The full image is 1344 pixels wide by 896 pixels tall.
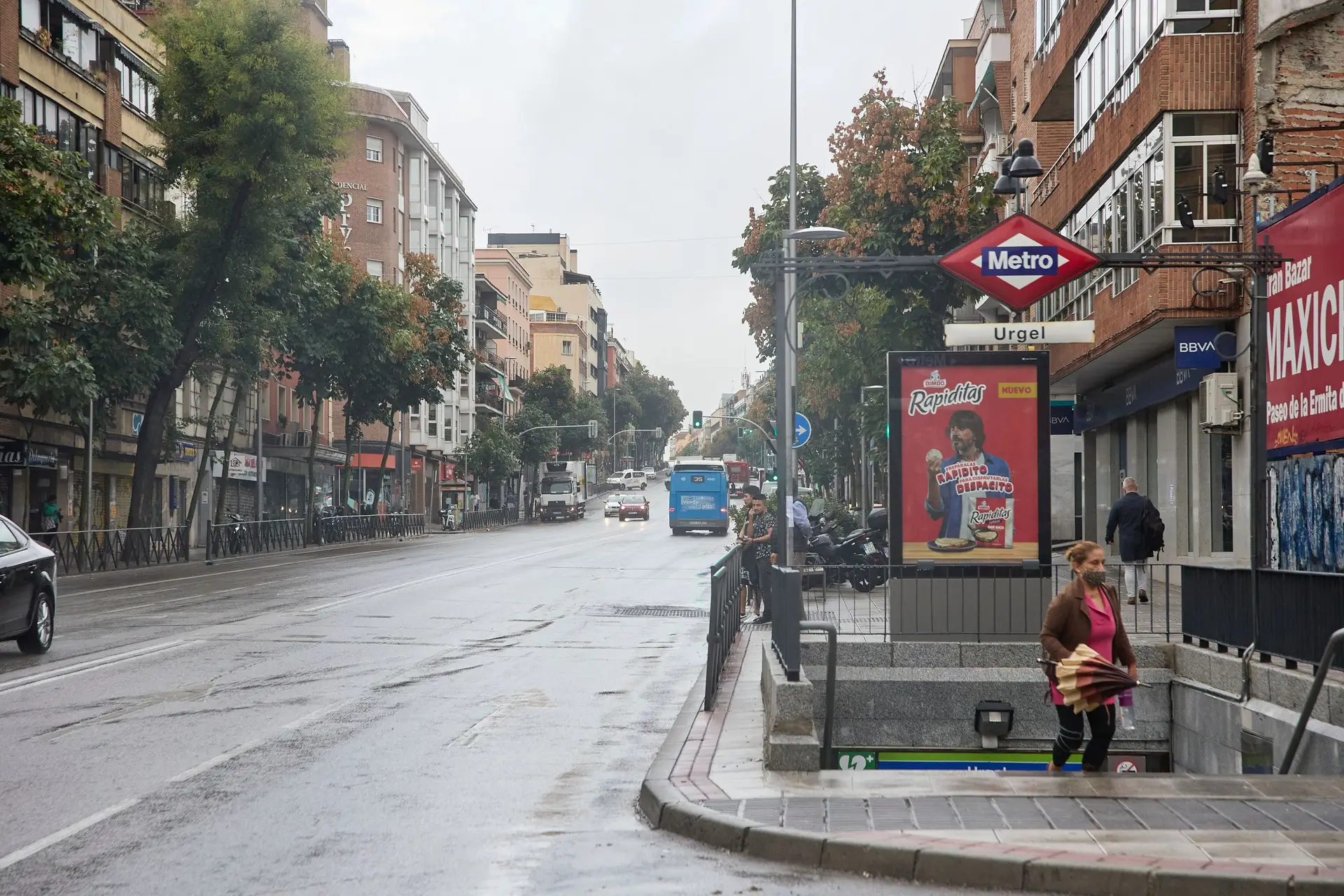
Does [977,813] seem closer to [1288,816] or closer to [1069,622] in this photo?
[1288,816]

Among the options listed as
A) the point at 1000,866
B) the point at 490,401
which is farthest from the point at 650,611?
the point at 490,401

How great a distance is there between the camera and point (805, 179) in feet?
144

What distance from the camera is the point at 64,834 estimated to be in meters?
7.53

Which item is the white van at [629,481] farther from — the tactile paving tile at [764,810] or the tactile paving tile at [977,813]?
the tactile paving tile at [977,813]

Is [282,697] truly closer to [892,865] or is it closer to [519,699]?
[519,699]

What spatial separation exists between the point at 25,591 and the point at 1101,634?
11.0 meters

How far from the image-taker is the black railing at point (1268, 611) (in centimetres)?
1103

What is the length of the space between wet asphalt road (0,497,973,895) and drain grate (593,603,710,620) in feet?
1.21

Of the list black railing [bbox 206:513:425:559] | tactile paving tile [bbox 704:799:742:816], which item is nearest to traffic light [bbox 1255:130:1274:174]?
tactile paving tile [bbox 704:799:742:816]

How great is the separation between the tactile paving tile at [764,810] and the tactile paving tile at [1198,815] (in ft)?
6.66

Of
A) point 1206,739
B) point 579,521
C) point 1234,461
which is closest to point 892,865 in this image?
point 1206,739

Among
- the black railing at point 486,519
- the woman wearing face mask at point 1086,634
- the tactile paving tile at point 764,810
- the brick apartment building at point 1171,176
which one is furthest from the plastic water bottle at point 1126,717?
the black railing at point 486,519

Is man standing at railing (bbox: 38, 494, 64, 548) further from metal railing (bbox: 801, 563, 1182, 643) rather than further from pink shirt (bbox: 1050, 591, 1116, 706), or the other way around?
pink shirt (bbox: 1050, 591, 1116, 706)

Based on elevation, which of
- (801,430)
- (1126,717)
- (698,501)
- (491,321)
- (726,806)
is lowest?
(1126,717)
